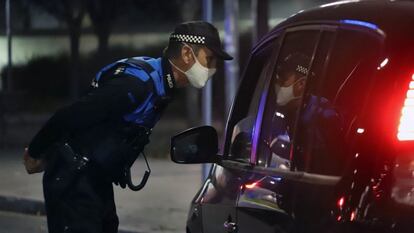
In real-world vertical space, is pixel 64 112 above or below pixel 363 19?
below

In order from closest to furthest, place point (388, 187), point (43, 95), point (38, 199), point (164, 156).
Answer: point (388, 187) → point (38, 199) → point (164, 156) → point (43, 95)

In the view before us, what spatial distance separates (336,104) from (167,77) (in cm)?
102

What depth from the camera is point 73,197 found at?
10.3ft

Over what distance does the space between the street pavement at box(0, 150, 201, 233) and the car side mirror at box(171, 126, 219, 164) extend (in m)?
4.11

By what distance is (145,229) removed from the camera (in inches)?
288

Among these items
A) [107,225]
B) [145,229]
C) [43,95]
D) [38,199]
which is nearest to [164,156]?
[38,199]

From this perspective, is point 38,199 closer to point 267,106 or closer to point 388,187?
point 267,106

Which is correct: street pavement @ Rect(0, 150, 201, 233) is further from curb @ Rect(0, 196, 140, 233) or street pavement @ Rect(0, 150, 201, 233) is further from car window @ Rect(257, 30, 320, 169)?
car window @ Rect(257, 30, 320, 169)

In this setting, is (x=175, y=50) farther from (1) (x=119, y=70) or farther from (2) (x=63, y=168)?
(2) (x=63, y=168)

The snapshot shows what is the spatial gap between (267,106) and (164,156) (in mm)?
10021

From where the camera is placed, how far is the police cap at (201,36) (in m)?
3.16

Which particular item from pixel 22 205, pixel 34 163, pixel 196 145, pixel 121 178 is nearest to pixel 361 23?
pixel 196 145

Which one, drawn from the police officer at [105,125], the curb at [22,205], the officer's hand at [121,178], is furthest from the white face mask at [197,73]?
the curb at [22,205]

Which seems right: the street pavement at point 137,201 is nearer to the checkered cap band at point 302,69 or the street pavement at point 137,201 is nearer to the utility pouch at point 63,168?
the utility pouch at point 63,168
